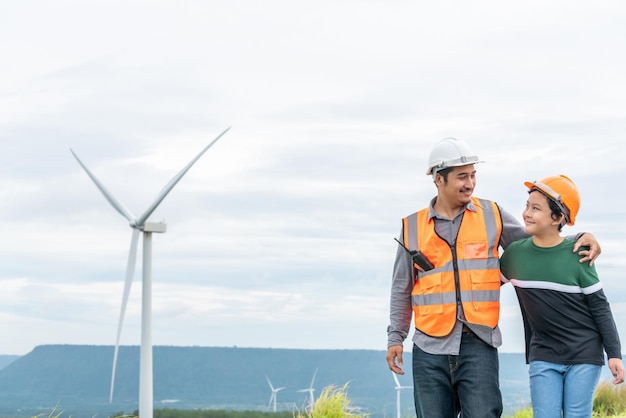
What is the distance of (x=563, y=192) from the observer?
21.9 ft

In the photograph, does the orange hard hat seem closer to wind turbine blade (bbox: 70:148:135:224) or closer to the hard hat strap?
the hard hat strap

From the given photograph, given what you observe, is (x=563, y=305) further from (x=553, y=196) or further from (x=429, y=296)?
(x=429, y=296)

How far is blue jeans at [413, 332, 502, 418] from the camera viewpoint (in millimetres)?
6395

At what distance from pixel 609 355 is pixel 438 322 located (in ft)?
3.82

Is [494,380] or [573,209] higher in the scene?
[573,209]

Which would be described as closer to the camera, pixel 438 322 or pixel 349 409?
pixel 438 322

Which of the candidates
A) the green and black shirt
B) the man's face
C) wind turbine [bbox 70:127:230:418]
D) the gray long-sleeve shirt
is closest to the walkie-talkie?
the gray long-sleeve shirt

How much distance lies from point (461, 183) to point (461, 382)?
4.43 ft

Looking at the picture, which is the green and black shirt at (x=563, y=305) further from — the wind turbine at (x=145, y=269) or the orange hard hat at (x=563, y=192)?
the wind turbine at (x=145, y=269)

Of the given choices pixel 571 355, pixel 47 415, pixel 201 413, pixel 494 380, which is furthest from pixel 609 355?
pixel 201 413

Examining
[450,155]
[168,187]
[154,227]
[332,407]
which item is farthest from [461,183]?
[154,227]

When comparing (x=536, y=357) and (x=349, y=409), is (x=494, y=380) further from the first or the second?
(x=349, y=409)

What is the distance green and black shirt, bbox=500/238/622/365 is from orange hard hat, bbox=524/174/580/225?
0.21 meters

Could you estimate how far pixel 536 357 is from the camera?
6617mm
